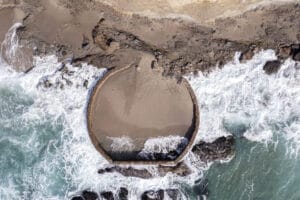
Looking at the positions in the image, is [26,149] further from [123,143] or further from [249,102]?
[249,102]

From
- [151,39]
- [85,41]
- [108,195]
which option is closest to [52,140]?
[108,195]

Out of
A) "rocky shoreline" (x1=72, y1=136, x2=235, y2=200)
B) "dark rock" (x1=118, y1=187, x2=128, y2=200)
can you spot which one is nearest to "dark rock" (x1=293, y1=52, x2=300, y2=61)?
"rocky shoreline" (x1=72, y1=136, x2=235, y2=200)

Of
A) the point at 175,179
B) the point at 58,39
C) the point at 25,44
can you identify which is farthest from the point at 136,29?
the point at 175,179

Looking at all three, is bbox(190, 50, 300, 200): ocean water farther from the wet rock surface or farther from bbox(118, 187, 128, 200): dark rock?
bbox(118, 187, 128, 200): dark rock

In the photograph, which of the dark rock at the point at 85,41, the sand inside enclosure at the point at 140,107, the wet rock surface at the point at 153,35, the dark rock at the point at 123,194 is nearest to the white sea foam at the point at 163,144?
the sand inside enclosure at the point at 140,107

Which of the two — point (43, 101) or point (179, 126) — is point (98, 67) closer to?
point (43, 101)

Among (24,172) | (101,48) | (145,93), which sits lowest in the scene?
(24,172)

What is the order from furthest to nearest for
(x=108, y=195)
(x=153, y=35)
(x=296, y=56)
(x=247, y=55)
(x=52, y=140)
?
(x=52, y=140) → (x=108, y=195) → (x=153, y=35) → (x=247, y=55) → (x=296, y=56)
